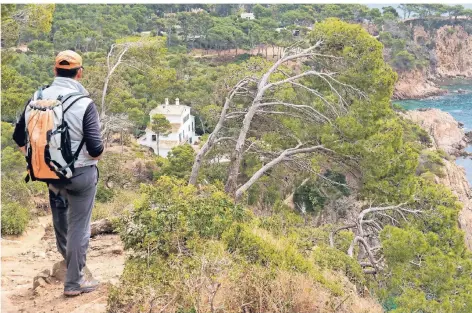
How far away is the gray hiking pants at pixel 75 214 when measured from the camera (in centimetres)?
343

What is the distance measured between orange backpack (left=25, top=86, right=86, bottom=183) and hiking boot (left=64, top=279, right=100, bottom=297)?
92cm

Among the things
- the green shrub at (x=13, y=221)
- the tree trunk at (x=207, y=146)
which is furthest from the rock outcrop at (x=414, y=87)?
the green shrub at (x=13, y=221)

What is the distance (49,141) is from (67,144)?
107 mm

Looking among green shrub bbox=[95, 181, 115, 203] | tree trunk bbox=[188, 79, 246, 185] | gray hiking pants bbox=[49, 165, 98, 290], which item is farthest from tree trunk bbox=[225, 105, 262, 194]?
green shrub bbox=[95, 181, 115, 203]

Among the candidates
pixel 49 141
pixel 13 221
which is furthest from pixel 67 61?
pixel 13 221

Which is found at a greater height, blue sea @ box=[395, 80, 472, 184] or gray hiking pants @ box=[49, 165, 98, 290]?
gray hiking pants @ box=[49, 165, 98, 290]

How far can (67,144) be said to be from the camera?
326cm

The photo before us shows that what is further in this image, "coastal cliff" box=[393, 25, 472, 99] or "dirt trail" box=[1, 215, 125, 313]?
"coastal cliff" box=[393, 25, 472, 99]

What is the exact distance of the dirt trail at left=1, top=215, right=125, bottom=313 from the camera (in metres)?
3.70

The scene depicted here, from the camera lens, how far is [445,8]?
6169 cm

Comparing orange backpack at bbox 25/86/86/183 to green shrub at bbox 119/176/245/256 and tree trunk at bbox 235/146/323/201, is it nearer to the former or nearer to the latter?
green shrub at bbox 119/176/245/256

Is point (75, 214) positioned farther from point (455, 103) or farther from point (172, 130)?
point (455, 103)

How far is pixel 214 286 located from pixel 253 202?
9.94 metres

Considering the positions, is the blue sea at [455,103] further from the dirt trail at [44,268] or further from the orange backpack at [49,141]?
the orange backpack at [49,141]
